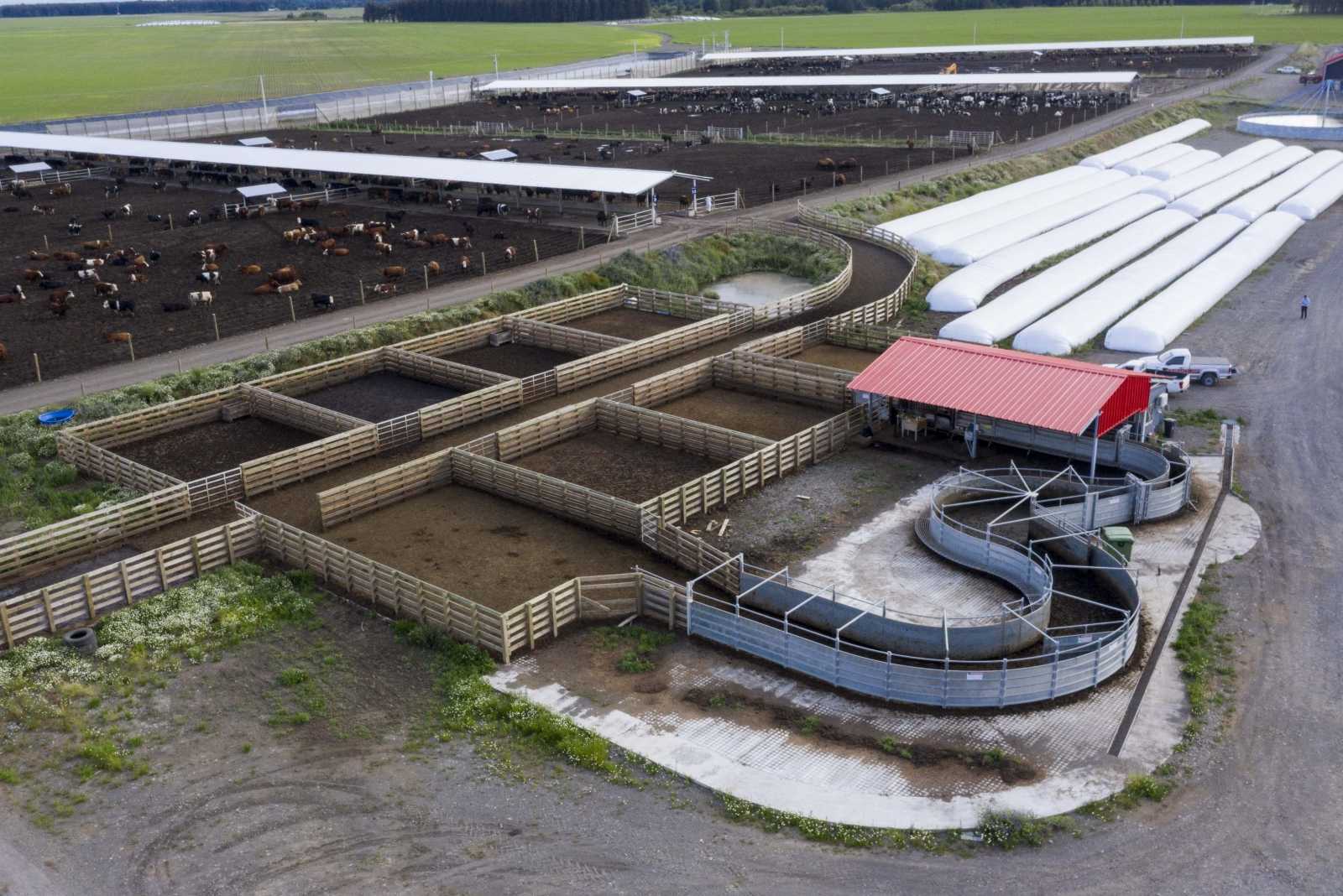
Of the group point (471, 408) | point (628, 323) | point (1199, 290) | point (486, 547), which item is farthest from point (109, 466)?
point (1199, 290)

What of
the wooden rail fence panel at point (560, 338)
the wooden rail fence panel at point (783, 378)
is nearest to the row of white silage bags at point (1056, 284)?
the wooden rail fence panel at point (783, 378)

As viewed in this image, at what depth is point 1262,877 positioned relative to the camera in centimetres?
1919

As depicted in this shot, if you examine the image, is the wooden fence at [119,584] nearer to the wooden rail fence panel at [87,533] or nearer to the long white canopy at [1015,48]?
the wooden rail fence panel at [87,533]

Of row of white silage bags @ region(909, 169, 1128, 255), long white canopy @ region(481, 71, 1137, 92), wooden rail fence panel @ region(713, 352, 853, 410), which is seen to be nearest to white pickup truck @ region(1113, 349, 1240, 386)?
wooden rail fence panel @ region(713, 352, 853, 410)

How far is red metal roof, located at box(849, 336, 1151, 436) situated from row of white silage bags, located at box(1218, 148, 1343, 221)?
44.8 metres

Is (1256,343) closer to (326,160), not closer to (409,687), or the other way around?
(409,687)

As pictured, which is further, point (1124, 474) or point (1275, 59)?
point (1275, 59)

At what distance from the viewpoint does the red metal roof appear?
34.1 meters

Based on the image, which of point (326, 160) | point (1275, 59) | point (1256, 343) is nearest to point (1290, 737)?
point (1256, 343)

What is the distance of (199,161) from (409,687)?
78.1m

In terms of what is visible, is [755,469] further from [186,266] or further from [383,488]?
[186,266]

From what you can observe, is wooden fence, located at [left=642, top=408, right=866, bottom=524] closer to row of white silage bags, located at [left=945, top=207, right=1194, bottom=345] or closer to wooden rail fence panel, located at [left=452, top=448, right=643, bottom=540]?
wooden rail fence panel, located at [left=452, top=448, right=643, bottom=540]

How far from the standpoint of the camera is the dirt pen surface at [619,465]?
35.5 meters

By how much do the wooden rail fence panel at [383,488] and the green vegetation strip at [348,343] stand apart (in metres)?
7.10
